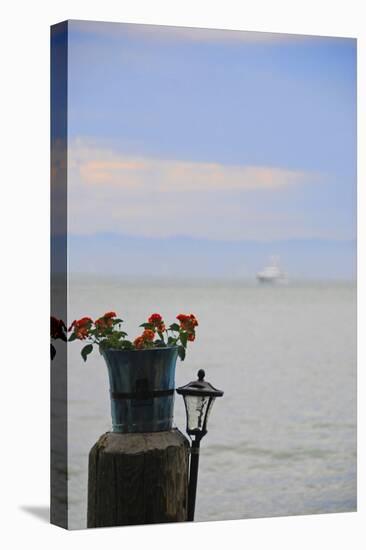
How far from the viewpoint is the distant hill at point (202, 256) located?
10719mm

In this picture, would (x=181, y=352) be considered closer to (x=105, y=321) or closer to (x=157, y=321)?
(x=157, y=321)

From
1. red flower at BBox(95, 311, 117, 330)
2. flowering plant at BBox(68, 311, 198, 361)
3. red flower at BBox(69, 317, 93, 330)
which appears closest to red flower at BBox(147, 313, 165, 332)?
flowering plant at BBox(68, 311, 198, 361)

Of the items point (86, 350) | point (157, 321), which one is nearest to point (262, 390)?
point (157, 321)

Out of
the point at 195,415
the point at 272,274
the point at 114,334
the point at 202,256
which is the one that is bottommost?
the point at 195,415

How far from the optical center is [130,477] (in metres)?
10.6

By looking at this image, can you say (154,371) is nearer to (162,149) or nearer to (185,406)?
(185,406)

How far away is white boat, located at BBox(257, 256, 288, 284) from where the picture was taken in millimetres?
11322

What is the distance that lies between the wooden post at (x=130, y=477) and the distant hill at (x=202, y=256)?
1.07 meters

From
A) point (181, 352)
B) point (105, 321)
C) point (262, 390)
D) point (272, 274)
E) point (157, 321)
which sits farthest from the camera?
point (272, 274)

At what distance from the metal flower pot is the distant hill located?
1.77ft

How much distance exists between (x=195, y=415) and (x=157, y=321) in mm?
657

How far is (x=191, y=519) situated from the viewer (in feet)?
36.2

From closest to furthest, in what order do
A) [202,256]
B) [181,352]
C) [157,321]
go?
[157,321], [181,352], [202,256]

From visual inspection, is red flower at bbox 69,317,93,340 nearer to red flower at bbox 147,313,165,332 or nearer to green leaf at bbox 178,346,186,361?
red flower at bbox 147,313,165,332
